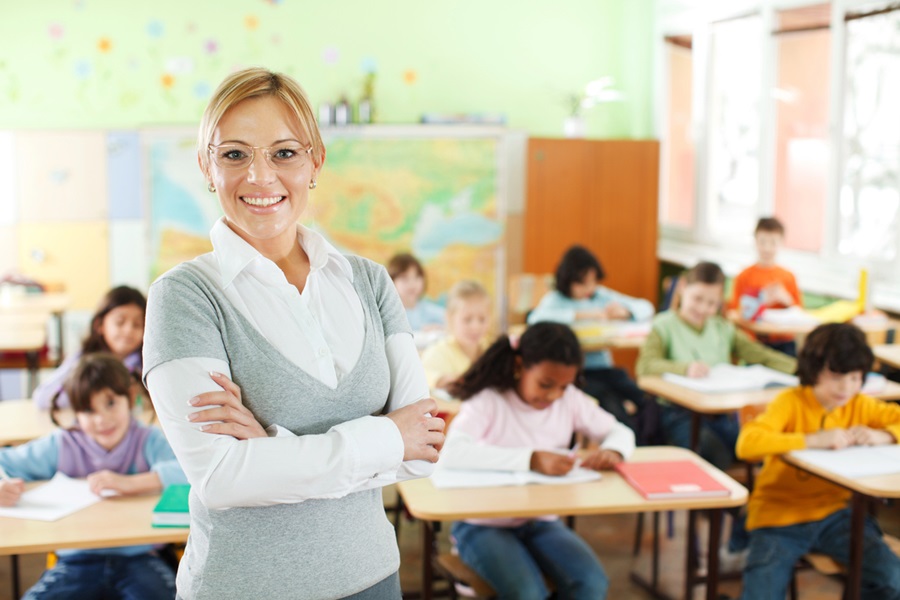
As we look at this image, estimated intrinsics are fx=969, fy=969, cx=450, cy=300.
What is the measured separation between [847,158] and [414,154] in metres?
2.63

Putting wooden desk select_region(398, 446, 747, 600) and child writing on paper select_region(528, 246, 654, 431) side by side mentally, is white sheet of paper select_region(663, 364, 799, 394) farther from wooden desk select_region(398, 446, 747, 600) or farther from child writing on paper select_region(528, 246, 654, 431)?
wooden desk select_region(398, 446, 747, 600)

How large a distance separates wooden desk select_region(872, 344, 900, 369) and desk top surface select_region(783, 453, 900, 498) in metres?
1.51

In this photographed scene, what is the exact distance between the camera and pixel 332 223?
20.7ft

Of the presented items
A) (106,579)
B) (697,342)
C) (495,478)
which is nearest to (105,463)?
(106,579)

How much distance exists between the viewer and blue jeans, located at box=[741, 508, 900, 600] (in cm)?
273

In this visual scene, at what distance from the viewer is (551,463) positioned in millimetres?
2639

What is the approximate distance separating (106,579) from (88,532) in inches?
11.1

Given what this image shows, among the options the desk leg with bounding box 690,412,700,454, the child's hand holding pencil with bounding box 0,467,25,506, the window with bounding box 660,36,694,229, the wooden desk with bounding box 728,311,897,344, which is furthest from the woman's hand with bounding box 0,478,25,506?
the window with bounding box 660,36,694,229

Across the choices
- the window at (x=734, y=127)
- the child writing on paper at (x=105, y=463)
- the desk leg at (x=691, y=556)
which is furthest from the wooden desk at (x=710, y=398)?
the window at (x=734, y=127)

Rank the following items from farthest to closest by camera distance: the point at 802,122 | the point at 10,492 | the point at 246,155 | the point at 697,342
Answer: the point at 802,122
the point at 697,342
the point at 10,492
the point at 246,155

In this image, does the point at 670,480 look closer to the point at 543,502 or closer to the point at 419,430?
the point at 543,502

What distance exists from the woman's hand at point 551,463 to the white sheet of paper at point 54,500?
3.77 ft

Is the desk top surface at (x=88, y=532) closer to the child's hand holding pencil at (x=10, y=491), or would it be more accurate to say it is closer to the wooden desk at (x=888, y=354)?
the child's hand holding pencil at (x=10, y=491)

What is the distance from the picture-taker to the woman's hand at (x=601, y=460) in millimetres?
2709
